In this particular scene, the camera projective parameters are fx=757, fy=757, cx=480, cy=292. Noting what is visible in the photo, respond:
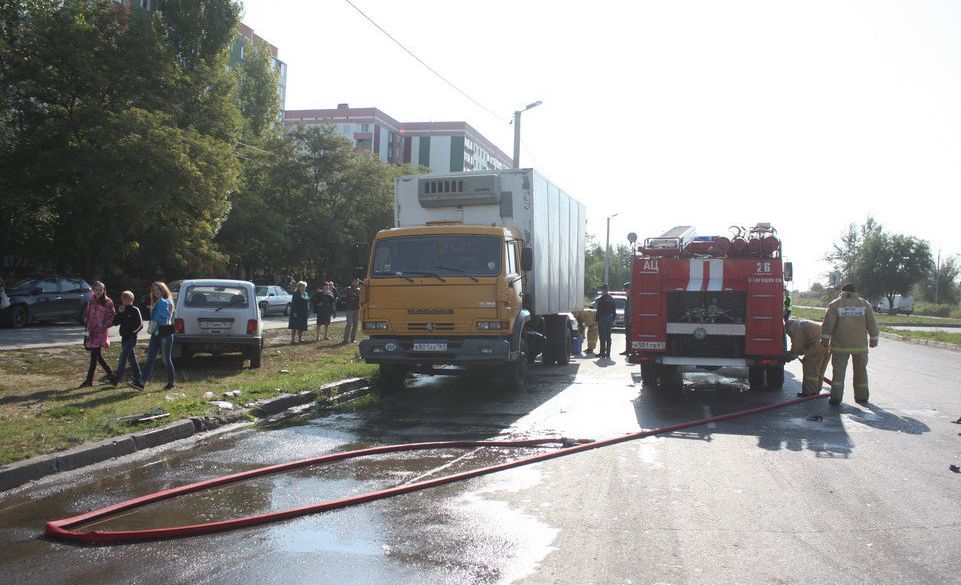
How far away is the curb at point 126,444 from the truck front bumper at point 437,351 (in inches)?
42.2

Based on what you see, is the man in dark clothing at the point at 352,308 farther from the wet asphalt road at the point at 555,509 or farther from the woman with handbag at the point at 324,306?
the wet asphalt road at the point at 555,509

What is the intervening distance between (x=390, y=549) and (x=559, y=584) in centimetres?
114

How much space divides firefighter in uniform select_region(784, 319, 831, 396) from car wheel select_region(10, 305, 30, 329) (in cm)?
2052

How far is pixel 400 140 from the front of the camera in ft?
354

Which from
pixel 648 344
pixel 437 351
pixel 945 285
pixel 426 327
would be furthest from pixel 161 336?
pixel 945 285

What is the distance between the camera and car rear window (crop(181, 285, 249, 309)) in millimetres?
13961

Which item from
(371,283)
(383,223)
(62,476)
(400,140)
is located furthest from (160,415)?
(400,140)

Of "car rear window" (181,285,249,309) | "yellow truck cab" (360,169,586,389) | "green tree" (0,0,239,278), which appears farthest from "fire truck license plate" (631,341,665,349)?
"green tree" (0,0,239,278)

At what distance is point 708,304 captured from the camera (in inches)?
465

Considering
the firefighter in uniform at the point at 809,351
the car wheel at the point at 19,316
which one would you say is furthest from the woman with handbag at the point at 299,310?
the firefighter in uniform at the point at 809,351

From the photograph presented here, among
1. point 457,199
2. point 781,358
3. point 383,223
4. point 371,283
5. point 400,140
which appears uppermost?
point 400,140

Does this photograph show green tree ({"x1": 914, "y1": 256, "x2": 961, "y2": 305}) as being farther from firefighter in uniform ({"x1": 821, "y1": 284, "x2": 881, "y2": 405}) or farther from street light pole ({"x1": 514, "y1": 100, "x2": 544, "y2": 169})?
firefighter in uniform ({"x1": 821, "y1": 284, "x2": 881, "y2": 405})

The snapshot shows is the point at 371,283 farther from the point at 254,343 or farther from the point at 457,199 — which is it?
the point at 254,343

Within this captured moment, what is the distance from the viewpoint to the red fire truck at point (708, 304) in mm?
11297
